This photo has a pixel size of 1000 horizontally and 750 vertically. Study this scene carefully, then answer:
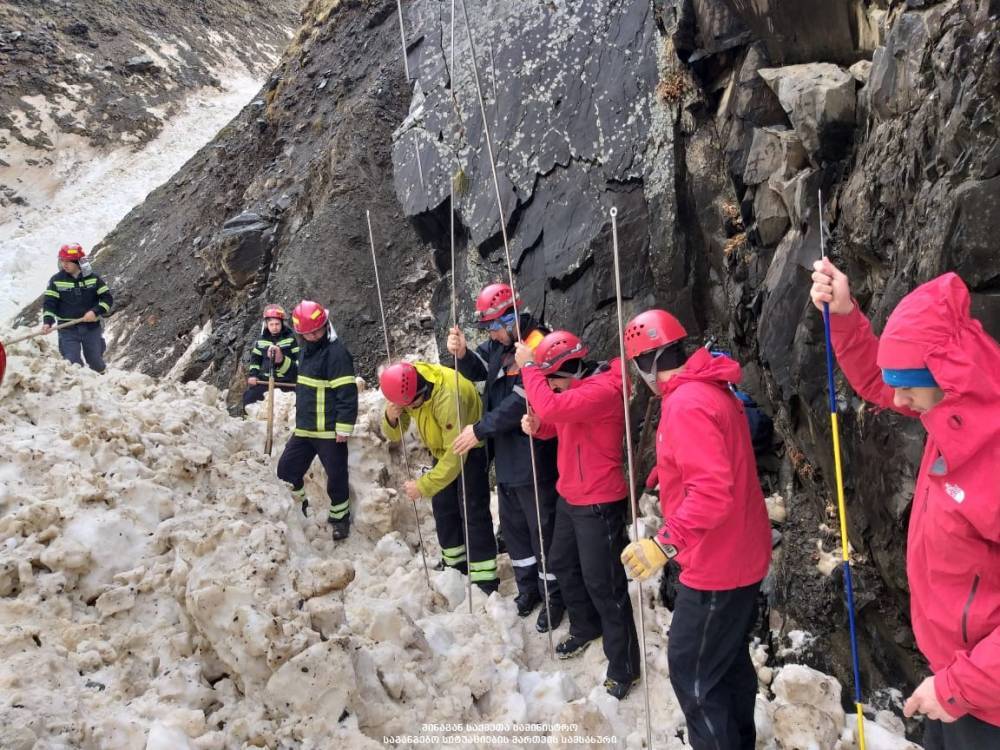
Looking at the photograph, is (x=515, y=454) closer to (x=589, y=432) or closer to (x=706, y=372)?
(x=589, y=432)

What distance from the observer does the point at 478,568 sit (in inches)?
238

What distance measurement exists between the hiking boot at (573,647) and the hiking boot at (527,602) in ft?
2.02

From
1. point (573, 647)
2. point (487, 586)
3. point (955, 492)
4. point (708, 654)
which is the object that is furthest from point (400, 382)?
point (955, 492)

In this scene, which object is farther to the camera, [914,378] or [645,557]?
[645,557]

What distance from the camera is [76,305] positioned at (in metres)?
8.98

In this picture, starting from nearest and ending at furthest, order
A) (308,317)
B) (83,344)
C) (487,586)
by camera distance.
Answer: (487,586) < (308,317) < (83,344)

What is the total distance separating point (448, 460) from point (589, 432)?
1.48 m

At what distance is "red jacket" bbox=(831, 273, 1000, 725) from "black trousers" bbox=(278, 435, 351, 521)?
5226 mm

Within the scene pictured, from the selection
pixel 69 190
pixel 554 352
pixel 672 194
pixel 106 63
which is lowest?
pixel 554 352

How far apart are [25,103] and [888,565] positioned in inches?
1082

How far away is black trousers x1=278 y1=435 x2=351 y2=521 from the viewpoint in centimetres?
676

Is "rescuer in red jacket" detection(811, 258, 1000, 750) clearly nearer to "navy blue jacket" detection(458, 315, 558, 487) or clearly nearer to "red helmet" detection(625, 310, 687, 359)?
"red helmet" detection(625, 310, 687, 359)

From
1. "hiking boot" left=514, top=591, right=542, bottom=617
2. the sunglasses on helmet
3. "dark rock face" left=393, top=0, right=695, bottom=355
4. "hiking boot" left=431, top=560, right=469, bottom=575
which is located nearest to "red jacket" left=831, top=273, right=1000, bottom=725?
the sunglasses on helmet

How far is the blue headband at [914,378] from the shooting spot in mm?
2298
